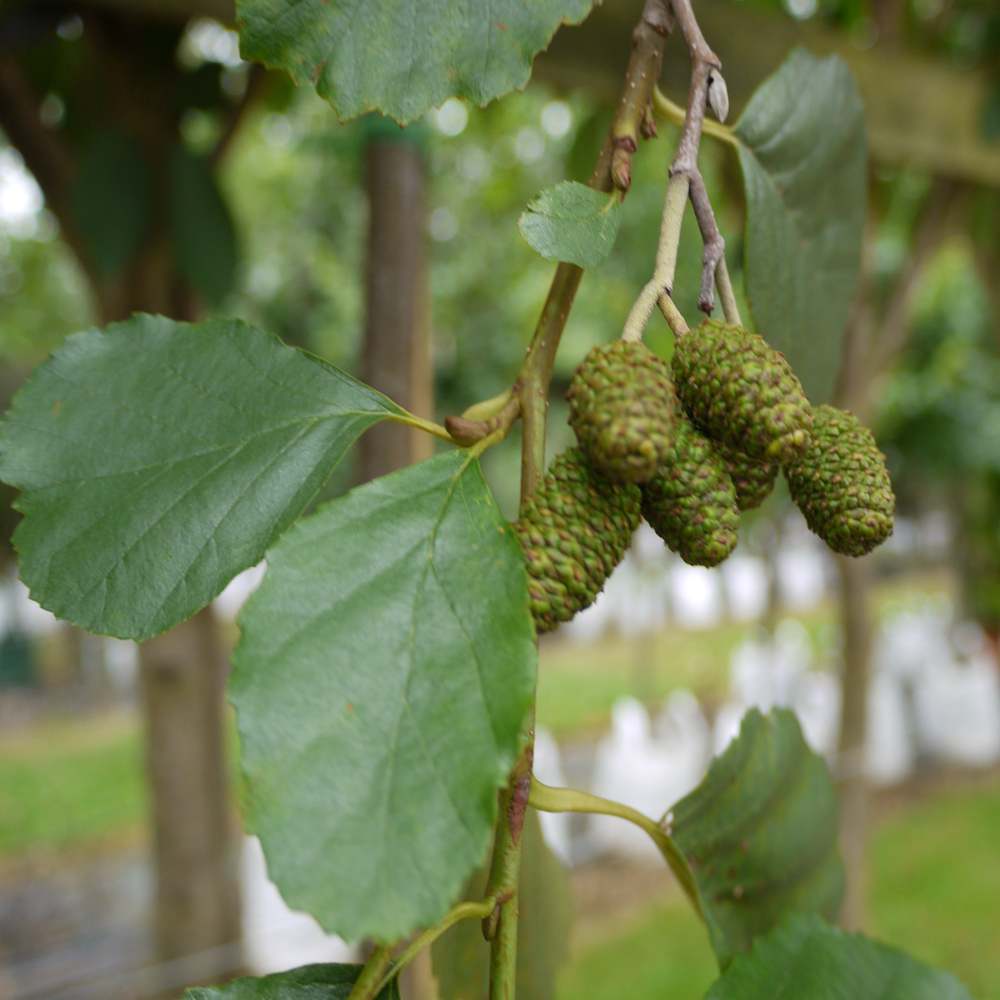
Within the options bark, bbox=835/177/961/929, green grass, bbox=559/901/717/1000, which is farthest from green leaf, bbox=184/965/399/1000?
green grass, bbox=559/901/717/1000

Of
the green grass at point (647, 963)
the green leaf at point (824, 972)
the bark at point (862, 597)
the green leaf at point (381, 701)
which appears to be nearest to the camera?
the green leaf at point (381, 701)

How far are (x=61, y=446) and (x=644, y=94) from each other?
312 millimetres

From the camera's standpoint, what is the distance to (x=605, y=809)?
21.3 inches

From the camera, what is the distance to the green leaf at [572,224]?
1.45ft

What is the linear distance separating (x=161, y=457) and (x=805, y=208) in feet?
1.30

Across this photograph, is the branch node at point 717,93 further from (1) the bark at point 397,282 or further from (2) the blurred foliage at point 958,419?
(2) the blurred foliage at point 958,419

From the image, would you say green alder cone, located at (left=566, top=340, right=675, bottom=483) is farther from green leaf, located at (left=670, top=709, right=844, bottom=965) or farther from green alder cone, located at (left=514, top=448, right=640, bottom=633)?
green leaf, located at (left=670, top=709, right=844, bottom=965)

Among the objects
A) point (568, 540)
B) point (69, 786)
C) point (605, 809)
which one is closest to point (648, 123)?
point (568, 540)

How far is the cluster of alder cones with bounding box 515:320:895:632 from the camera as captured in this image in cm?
42

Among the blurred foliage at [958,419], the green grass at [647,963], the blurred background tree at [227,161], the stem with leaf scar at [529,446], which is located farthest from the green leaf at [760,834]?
the blurred foliage at [958,419]

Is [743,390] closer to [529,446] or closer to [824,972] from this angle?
[529,446]

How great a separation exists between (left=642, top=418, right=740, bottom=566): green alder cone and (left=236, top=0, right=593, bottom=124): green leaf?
0.18 meters

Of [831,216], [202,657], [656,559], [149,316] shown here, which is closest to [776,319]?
[831,216]

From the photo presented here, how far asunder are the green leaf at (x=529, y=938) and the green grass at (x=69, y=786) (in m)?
4.06
